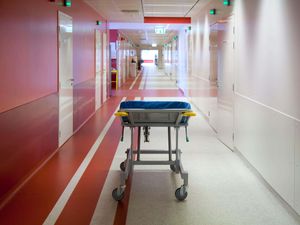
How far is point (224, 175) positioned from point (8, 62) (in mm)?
2875

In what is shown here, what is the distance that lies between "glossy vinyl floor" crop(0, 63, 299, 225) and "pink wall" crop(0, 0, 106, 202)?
11.3 inches

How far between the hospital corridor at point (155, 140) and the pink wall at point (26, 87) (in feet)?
0.05

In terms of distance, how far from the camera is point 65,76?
6.89 metres

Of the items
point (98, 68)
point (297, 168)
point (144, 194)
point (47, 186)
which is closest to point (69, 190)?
point (47, 186)

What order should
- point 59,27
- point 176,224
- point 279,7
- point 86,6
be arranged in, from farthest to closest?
point 86,6 → point 59,27 → point 279,7 → point 176,224

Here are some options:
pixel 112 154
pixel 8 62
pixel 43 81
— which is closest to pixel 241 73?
pixel 112 154

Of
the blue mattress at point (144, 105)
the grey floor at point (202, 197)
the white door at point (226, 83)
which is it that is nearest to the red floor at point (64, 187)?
the grey floor at point (202, 197)

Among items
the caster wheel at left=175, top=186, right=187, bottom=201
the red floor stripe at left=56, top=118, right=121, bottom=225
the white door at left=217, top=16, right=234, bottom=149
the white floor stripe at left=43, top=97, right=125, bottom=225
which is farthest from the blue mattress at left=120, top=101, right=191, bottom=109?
the white door at left=217, top=16, right=234, bottom=149

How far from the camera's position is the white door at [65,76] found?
255 inches

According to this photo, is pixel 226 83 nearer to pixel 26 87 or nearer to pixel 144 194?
pixel 144 194

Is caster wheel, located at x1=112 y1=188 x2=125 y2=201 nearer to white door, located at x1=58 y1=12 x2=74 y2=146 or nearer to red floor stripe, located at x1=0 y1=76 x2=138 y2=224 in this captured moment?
red floor stripe, located at x1=0 y1=76 x2=138 y2=224

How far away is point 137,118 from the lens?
4.08 metres

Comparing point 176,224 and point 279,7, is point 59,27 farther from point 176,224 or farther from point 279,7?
point 176,224

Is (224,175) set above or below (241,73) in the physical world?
below
